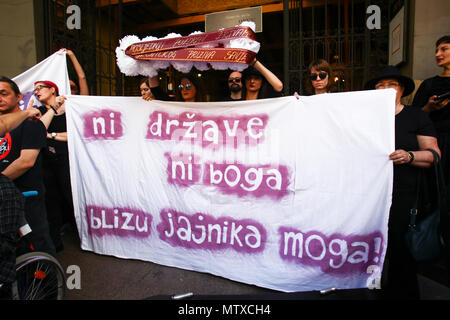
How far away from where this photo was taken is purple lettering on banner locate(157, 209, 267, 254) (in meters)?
2.58

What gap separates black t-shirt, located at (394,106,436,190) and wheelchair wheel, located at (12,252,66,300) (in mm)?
2865

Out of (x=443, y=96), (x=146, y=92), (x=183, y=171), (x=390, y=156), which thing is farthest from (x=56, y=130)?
(x=443, y=96)

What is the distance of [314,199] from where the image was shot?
2406 millimetres

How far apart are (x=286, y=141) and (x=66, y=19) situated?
17.2 ft

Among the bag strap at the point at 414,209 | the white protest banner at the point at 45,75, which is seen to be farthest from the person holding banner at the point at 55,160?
the bag strap at the point at 414,209

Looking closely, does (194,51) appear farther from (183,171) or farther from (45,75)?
(45,75)

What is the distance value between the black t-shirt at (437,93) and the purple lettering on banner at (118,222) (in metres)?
3.11

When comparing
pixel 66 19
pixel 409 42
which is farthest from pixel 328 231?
pixel 66 19

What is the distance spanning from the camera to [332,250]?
2348 mm

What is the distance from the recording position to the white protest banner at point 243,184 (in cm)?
229

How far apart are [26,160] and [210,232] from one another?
5.55ft

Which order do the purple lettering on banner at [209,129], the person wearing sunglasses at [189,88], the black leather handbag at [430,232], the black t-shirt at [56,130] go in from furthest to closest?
the black t-shirt at [56,130] → the person wearing sunglasses at [189,88] → the purple lettering on banner at [209,129] → the black leather handbag at [430,232]

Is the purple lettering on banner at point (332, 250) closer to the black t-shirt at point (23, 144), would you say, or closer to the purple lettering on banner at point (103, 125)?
the purple lettering on banner at point (103, 125)
